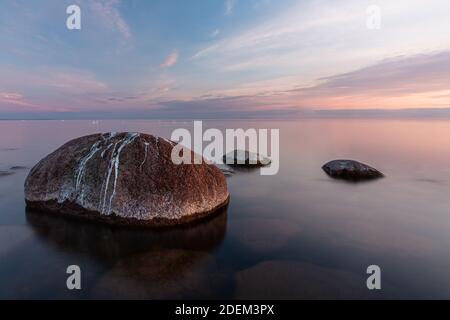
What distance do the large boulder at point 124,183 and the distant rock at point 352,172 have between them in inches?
492

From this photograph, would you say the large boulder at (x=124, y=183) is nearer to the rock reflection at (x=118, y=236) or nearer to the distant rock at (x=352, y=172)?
the rock reflection at (x=118, y=236)

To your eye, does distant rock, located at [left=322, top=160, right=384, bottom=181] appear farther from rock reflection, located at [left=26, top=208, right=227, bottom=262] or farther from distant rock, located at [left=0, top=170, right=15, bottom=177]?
distant rock, located at [left=0, top=170, right=15, bottom=177]

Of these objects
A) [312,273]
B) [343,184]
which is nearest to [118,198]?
[312,273]

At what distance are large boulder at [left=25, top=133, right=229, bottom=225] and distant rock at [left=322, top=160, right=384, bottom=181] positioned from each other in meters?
12.5

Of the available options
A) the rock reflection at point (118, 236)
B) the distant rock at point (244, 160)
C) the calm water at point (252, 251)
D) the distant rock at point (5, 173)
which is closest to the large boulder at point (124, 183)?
the rock reflection at point (118, 236)

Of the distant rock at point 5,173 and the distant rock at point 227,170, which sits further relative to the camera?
the distant rock at point 227,170

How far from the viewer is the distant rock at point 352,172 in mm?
21734

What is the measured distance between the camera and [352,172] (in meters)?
22.0

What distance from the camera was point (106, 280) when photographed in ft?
26.7

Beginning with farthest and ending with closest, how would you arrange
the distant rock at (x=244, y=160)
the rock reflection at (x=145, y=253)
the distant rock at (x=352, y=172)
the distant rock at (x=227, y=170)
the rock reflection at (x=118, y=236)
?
the distant rock at (x=244, y=160)
the distant rock at (x=227, y=170)
the distant rock at (x=352, y=172)
the rock reflection at (x=118, y=236)
the rock reflection at (x=145, y=253)

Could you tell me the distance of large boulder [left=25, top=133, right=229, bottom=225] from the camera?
11.9 meters

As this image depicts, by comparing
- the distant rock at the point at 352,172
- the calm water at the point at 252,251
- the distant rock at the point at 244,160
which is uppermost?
the distant rock at the point at 244,160

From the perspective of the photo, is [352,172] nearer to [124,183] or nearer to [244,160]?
[244,160]
